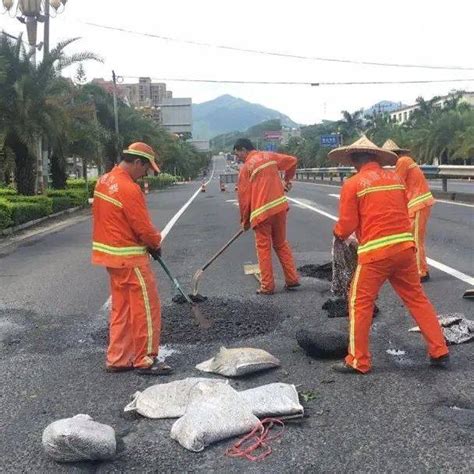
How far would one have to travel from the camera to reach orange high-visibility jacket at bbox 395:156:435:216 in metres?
7.55

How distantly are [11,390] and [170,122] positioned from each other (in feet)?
212

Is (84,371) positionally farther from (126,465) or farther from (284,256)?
(284,256)

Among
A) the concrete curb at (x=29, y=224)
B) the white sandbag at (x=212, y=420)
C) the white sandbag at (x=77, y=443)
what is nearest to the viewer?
the white sandbag at (x=77, y=443)

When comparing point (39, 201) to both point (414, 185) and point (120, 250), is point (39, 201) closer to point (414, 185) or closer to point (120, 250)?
point (414, 185)

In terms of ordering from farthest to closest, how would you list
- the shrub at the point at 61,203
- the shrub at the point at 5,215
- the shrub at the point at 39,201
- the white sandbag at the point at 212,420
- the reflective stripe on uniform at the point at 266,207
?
the shrub at the point at 61,203
the shrub at the point at 39,201
the shrub at the point at 5,215
the reflective stripe on uniform at the point at 266,207
the white sandbag at the point at 212,420

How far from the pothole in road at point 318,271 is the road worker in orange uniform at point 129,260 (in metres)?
3.82

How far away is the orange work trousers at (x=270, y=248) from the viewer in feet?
24.2

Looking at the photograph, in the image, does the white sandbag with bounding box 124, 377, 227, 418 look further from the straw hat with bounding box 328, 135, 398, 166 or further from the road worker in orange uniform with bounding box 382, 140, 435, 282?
the road worker in orange uniform with bounding box 382, 140, 435, 282

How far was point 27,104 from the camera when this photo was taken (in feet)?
67.1

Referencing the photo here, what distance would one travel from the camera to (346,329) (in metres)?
5.34

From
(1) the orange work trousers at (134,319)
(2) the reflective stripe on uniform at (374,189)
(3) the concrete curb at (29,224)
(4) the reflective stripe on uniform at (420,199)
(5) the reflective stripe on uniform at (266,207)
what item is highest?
(2) the reflective stripe on uniform at (374,189)

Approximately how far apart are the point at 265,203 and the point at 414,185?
5.73 ft

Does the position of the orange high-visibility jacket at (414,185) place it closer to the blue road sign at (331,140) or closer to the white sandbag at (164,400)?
the white sandbag at (164,400)

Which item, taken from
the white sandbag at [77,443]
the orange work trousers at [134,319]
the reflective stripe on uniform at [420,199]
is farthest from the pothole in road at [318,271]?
the white sandbag at [77,443]
